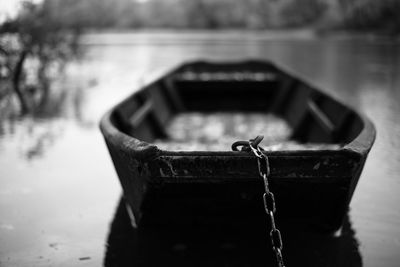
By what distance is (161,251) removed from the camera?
184 inches

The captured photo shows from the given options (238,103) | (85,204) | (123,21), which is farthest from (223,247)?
(123,21)

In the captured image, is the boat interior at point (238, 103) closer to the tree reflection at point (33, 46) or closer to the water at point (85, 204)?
the water at point (85, 204)

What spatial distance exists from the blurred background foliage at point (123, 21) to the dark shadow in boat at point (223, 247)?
951 centimetres

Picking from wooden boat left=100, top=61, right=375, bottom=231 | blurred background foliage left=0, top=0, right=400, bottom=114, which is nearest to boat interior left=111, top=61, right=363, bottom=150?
wooden boat left=100, top=61, right=375, bottom=231

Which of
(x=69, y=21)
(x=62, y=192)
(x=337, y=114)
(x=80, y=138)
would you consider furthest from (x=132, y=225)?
(x=69, y=21)

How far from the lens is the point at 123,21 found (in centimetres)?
11569

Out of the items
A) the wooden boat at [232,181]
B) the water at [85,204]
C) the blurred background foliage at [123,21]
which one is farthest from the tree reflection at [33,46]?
the wooden boat at [232,181]

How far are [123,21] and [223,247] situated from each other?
115 m

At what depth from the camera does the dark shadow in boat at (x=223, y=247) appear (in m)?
4.47

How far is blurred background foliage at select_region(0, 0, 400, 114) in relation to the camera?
682 inches

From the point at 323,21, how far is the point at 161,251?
75.7m

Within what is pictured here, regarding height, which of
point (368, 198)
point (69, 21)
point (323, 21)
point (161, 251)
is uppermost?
point (161, 251)

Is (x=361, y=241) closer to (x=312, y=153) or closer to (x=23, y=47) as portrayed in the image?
(x=312, y=153)

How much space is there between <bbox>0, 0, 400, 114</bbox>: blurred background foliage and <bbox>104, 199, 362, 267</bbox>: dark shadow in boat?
9.51 metres
